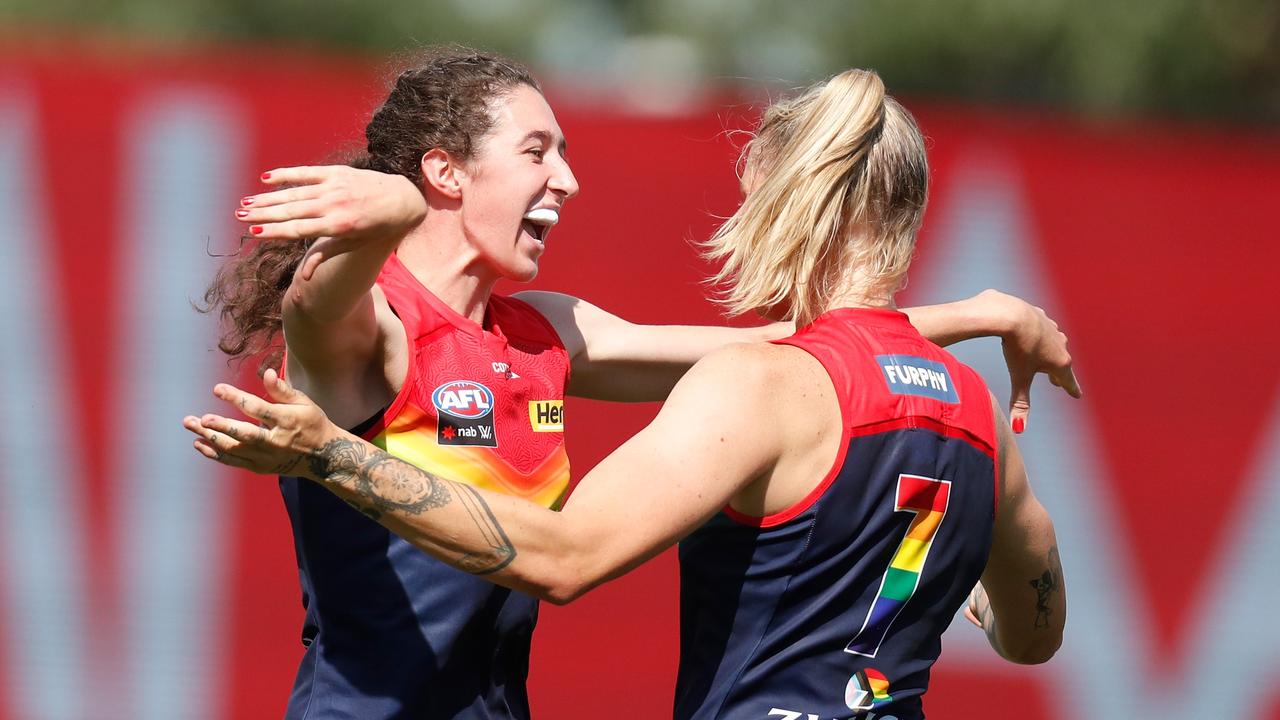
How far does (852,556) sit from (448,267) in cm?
103

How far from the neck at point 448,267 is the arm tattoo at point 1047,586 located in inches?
47.5

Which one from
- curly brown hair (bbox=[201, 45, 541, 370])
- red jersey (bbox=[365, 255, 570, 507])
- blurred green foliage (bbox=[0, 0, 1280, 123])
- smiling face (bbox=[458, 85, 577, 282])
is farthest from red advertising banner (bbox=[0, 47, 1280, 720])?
red jersey (bbox=[365, 255, 570, 507])

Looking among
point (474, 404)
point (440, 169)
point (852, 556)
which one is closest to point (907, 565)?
point (852, 556)

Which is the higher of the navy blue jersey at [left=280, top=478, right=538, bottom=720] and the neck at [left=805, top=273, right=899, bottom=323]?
the neck at [left=805, top=273, right=899, bottom=323]

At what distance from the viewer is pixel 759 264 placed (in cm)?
237

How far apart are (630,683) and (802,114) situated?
10.9 feet

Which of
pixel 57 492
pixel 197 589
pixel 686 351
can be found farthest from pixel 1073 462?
pixel 57 492

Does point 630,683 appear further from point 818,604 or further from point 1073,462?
point 818,604

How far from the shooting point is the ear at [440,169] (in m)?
2.85

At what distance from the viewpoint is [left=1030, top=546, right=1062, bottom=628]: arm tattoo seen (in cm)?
272

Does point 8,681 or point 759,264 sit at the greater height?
point 759,264

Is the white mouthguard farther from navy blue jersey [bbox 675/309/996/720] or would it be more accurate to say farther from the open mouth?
navy blue jersey [bbox 675/309/996/720]

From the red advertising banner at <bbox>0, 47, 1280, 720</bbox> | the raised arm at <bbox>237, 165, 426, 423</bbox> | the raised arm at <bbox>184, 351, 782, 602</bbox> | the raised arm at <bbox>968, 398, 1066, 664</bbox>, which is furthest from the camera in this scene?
the red advertising banner at <bbox>0, 47, 1280, 720</bbox>

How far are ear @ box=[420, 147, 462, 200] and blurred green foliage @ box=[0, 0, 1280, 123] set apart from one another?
464 centimetres
